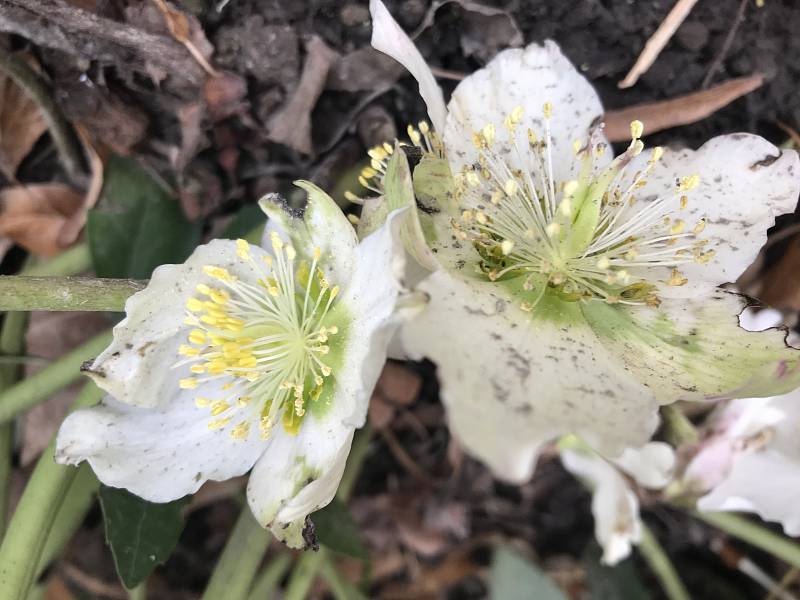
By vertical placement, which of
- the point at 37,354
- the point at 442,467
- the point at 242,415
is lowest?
the point at 442,467

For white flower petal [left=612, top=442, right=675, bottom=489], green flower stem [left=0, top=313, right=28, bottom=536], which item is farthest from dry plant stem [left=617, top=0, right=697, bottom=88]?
green flower stem [left=0, top=313, right=28, bottom=536]

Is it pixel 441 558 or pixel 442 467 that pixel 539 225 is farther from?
pixel 441 558

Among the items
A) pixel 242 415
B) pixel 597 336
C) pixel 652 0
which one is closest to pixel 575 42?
pixel 652 0

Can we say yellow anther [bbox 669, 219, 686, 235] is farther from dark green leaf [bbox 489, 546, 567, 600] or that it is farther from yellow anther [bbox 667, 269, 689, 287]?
dark green leaf [bbox 489, 546, 567, 600]

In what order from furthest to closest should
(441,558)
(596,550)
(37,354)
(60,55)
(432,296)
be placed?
(441,558) → (596,550) → (37,354) → (60,55) → (432,296)

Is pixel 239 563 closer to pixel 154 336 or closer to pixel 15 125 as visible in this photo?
pixel 154 336

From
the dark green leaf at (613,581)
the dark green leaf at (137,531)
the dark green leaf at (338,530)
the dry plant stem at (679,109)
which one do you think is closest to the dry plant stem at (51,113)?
the dark green leaf at (137,531)
